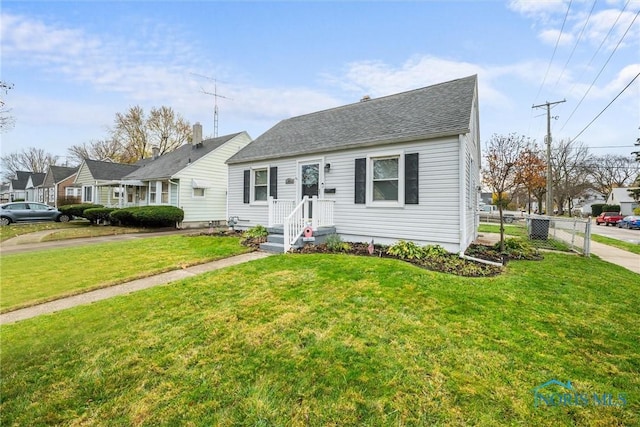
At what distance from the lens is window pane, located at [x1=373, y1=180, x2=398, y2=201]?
→ 7.90 meters

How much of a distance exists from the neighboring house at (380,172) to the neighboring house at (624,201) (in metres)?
39.7

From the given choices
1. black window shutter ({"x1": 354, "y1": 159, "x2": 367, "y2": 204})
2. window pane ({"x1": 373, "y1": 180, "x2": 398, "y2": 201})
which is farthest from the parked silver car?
window pane ({"x1": 373, "y1": 180, "x2": 398, "y2": 201})

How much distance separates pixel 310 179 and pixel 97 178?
23.3 metres

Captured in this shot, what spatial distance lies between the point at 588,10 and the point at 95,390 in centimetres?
1576

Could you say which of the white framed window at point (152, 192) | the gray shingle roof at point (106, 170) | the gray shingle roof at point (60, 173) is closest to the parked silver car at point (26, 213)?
the gray shingle roof at point (106, 170)

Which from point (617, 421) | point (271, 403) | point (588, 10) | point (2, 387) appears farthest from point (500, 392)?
point (588, 10)

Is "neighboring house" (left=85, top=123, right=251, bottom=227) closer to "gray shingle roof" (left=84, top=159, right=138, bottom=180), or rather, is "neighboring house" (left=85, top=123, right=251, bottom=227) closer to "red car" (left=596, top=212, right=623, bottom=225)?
"gray shingle roof" (left=84, top=159, right=138, bottom=180)

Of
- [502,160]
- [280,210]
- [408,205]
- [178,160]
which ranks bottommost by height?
[280,210]

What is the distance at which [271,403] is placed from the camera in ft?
7.28

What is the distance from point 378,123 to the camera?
8.94 meters

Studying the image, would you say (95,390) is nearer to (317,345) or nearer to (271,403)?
(271,403)

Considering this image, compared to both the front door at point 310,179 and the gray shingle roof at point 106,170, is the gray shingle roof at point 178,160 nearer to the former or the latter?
the gray shingle roof at point 106,170

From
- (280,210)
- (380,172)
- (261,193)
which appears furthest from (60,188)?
(380,172)

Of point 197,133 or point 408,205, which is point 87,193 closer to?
point 197,133
